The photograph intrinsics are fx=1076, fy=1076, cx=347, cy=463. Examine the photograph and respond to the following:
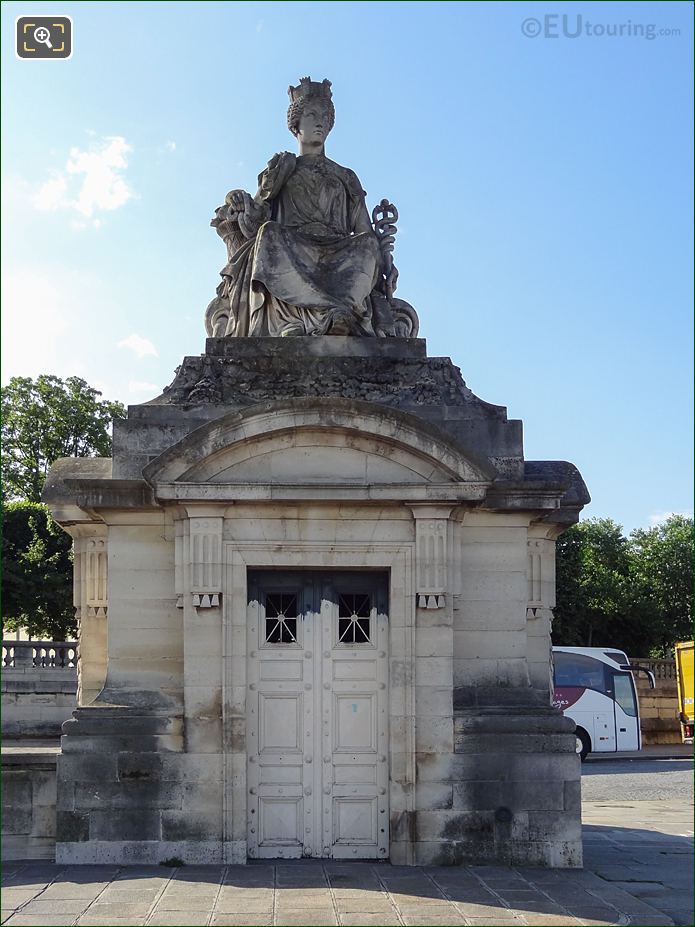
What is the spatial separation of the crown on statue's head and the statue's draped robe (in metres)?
0.71

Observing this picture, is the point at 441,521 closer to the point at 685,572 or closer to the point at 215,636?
the point at 215,636

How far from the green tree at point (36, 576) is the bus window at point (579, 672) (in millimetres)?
16827

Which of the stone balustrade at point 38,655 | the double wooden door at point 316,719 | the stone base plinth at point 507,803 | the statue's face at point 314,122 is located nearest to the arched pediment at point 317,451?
the double wooden door at point 316,719

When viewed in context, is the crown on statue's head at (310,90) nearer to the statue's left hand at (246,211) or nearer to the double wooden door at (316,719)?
the statue's left hand at (246,211)

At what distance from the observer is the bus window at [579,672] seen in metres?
28.0


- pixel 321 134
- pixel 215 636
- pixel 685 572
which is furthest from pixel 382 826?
pixel 685 572

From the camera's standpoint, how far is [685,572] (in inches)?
1767

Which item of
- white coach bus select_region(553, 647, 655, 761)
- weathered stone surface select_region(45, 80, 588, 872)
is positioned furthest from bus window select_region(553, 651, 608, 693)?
weathered stone surface select_region(45, 80, 588, 872)

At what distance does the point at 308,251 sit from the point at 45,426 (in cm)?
3709

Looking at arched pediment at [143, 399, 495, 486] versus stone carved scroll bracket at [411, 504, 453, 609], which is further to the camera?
stone carved scroll bracket at [411, 504, 453, 609]

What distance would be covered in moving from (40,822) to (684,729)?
82.3ft

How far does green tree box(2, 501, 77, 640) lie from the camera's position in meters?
36.6

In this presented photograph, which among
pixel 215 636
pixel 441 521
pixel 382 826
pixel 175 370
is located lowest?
pixel 382 826

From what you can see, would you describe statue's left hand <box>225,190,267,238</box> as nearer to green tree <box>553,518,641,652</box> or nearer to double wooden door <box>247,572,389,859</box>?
double wooden door <box>247,572,389,859</box>
